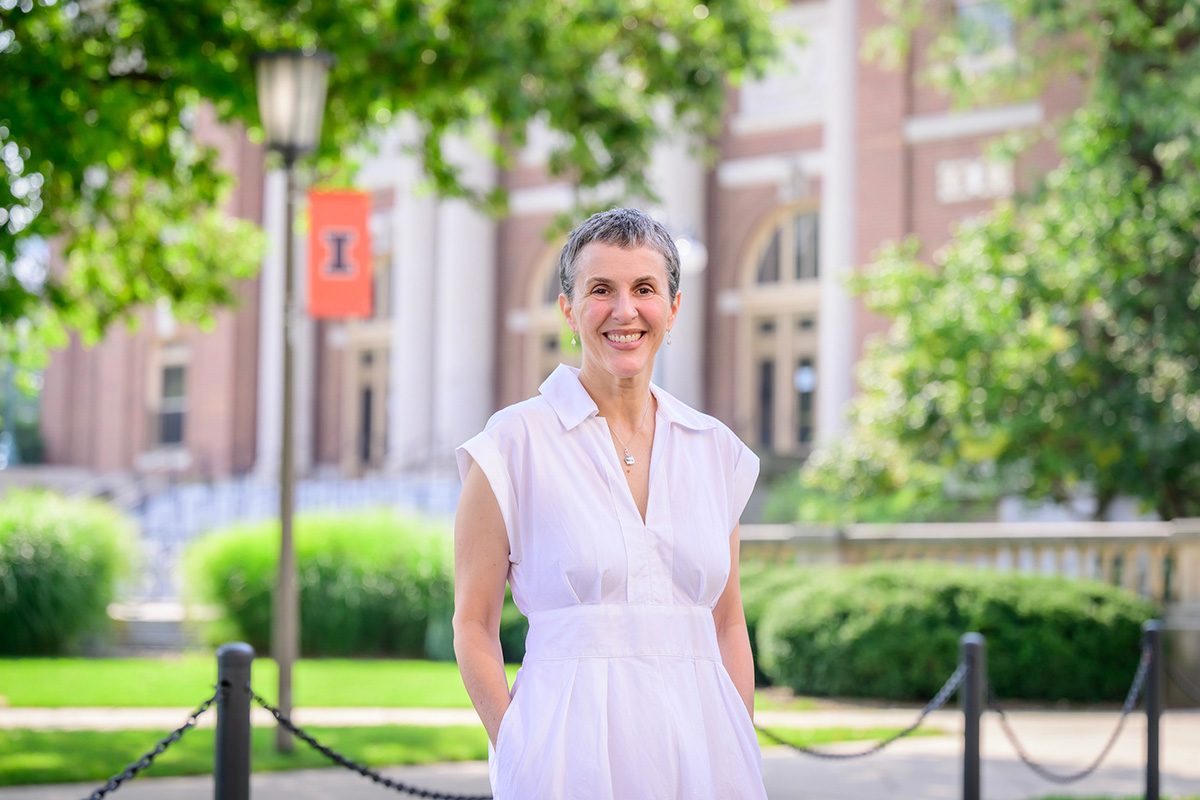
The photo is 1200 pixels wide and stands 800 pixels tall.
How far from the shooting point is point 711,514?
104 inches

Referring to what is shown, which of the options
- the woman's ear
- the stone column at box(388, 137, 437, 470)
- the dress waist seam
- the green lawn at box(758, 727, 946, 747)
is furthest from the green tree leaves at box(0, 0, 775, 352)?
the stone column at box(388, 137, 437, 470)

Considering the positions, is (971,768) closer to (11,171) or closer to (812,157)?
(11,171)

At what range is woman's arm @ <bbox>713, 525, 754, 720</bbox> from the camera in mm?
2766

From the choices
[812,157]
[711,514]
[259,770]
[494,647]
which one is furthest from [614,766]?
[812,157]

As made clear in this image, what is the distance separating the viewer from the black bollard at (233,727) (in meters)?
3.64

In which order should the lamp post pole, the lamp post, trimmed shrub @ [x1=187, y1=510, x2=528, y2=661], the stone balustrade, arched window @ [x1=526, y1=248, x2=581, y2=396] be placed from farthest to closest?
arched window @ [x1=526, y1=248, x2=581, y2=396]
trimmed shrub @ [x1=187, y1=510, x2=528, y2=661]
the stone balustrade
the lamp post
the lamp post pole

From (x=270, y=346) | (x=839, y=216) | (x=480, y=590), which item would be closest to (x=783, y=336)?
(x=839, y=216)

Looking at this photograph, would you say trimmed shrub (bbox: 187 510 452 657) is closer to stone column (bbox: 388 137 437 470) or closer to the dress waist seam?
the dress waist seam

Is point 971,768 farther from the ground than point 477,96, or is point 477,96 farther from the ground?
point 477,96

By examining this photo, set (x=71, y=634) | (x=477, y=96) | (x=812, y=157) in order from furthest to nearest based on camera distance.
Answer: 1. (x=812, y=157)
2. (x=71, y=634)
3. (x=477, y=96)

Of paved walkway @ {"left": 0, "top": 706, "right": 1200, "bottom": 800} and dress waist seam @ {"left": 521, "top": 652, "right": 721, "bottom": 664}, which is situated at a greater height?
dress waist seam @ {"left": 521, "top": 652, "right": 721, "bottom": 664}

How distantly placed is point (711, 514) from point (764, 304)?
75.2 ft

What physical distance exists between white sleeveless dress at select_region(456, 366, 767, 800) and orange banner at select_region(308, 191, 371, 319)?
26.5 ft

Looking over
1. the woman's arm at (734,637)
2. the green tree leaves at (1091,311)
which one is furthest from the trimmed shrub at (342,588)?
the woman's arm at (734,637)
